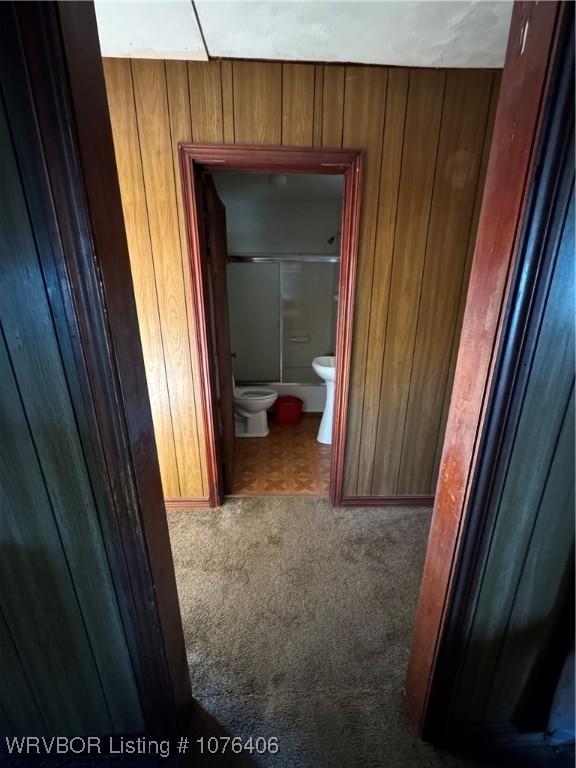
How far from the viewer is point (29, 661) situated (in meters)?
0.88

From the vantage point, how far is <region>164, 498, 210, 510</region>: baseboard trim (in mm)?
2109

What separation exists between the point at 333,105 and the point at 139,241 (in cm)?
117

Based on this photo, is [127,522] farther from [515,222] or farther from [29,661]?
[515,222]

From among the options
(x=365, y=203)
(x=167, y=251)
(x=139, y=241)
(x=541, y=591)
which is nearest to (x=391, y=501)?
(x=541, y=591)

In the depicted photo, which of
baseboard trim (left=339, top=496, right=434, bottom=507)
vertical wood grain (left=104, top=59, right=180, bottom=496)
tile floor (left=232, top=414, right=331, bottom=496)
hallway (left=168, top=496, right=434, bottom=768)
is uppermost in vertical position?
vertical wood grain (left=104, top=59, right=180, bottom=496)

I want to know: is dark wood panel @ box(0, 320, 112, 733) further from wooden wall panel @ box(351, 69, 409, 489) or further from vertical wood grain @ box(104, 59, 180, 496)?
wooden wall panel @ box(351, 69, 409, 489)

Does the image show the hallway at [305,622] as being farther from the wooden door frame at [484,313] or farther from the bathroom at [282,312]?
the bathroom at [282,312]

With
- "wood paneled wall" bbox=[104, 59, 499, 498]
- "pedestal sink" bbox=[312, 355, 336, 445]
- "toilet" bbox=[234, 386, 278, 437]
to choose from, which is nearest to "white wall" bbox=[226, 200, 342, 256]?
"pedestal sink" bbox=[312, 355, 336, 445]

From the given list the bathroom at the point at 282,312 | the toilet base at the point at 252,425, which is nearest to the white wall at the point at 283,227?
the bathroom at the point at 282,312

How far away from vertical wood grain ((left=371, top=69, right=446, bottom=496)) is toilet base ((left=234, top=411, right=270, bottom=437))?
1.37 meters

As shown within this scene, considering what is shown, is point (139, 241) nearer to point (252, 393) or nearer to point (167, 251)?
point (167, 251)

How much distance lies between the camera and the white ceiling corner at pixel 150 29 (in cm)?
116

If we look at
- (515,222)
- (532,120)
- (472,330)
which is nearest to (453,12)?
(532,120)

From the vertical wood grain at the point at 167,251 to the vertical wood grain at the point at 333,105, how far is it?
0.75m
